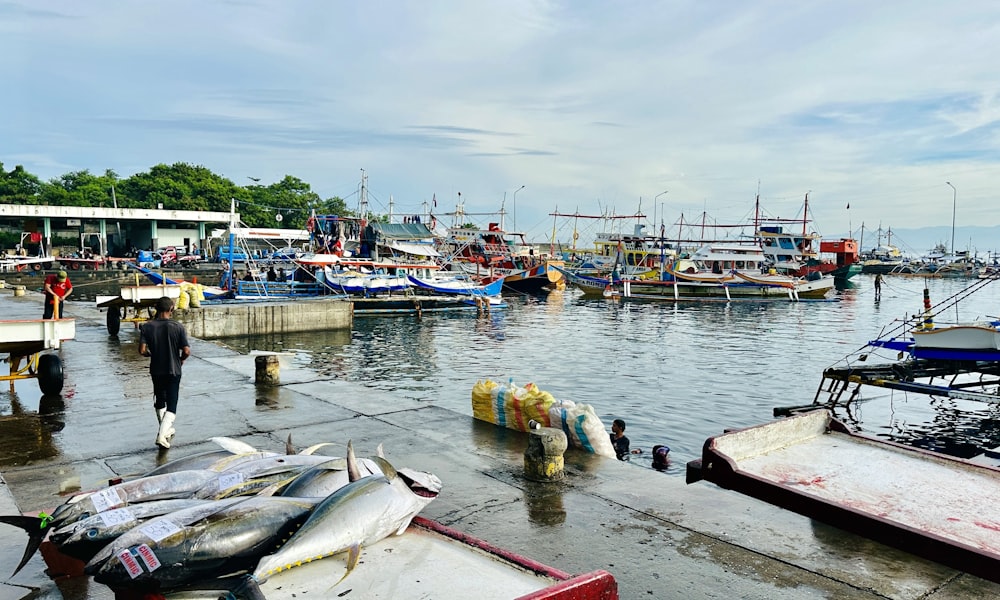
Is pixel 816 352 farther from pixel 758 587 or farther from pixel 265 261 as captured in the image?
pixel 265 261

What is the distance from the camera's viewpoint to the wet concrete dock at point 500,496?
4.07m

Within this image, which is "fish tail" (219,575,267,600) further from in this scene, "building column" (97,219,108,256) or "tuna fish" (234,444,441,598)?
"building column" (97,219,108,256)

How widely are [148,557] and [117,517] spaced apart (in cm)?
64

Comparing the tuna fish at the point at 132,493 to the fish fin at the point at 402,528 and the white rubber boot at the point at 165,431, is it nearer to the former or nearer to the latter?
the fish fin at the point at 402,528

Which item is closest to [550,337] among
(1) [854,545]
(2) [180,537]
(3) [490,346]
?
(3) [490,346]

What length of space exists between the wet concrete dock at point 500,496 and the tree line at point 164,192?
58.7m

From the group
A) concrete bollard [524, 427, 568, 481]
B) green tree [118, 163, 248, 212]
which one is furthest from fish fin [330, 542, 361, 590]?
green tree [118, 163, 248, 212]

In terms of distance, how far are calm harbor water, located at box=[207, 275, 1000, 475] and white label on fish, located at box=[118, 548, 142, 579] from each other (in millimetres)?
8392

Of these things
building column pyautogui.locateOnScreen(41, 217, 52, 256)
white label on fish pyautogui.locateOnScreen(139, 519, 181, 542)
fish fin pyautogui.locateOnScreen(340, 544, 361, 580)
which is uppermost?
building column pyautogui.locateOnScreen(41, 217, 52, 256)

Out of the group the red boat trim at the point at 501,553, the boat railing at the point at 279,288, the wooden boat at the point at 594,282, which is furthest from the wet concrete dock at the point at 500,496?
the wooden boat at the point at 594,282

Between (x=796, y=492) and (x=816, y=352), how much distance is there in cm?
2095

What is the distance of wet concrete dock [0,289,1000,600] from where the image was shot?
4.07 meters

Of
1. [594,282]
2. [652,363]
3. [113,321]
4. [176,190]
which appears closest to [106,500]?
[113,321]

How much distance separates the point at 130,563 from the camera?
9.89 ft
